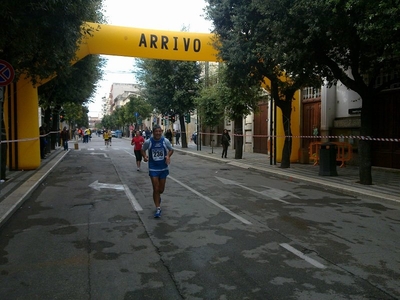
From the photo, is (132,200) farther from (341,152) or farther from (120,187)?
(341,152)

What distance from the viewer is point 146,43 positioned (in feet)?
54.8

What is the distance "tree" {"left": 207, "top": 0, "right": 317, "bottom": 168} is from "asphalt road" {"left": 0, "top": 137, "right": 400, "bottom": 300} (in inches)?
191

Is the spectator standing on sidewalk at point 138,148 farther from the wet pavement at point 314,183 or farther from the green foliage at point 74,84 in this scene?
the green foliage at point 74,84

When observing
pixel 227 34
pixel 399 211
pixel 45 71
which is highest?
pixel 227 34

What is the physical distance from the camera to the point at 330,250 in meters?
5.68

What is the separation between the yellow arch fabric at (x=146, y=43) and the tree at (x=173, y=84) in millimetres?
13840

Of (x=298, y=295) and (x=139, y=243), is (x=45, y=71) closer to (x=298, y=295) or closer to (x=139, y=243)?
(x=139, y=243)

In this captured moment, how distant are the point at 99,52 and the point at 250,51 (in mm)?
6433

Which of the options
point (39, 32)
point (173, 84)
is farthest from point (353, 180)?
point (173, 84)

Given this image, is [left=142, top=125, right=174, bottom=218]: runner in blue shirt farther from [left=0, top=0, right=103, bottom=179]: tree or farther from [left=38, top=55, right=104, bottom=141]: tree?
[left=38, top=55, right=104, bottom=141]: tree

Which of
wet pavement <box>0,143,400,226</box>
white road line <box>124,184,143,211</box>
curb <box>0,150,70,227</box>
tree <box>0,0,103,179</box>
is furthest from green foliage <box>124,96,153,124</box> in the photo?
white road line <box>124,184,143,211</box>

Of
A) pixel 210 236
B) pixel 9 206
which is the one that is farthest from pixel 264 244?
pixel 9 206

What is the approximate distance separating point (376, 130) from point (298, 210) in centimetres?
1023

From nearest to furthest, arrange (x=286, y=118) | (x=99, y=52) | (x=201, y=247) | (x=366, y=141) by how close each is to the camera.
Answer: (x=201, y=247)
(x=366, y=141)
(x=99, y=52)
(x=286, y=118)
